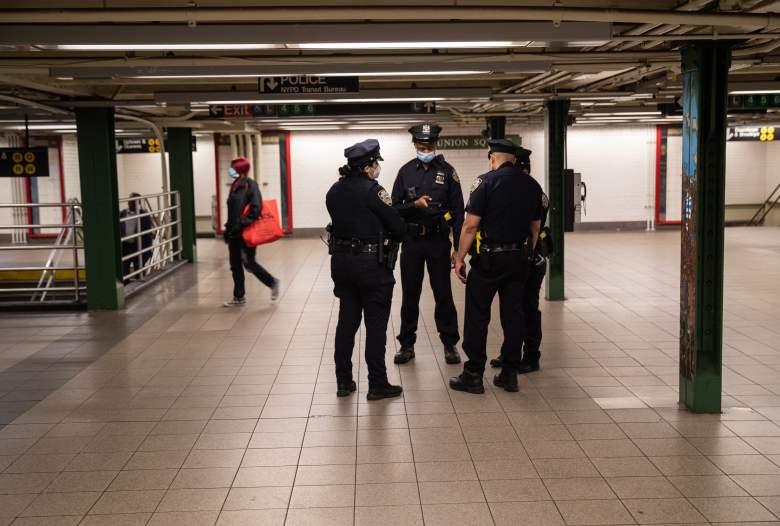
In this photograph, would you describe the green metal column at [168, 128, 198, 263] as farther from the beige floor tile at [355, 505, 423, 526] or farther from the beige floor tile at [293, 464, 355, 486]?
the beige floor tile at [355, 505, 423, 526]

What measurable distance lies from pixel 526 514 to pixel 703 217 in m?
2.39

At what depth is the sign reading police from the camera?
414 inches

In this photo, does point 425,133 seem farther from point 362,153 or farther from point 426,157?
point 362,153

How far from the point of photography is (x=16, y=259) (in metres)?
16.3

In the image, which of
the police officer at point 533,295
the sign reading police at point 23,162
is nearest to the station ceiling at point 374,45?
the police officer at point 533,295

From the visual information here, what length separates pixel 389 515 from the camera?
3.79 meters

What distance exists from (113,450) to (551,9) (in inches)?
136

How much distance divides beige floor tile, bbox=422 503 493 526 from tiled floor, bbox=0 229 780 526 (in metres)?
0.01

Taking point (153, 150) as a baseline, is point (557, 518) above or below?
below

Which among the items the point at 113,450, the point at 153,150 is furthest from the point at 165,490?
the point at 153,150

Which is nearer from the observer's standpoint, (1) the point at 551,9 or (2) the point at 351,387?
(1) the point at 551,9

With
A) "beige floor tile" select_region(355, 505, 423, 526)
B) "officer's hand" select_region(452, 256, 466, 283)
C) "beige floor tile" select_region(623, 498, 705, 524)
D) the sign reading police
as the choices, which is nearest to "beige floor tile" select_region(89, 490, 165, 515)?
"beige floor tile" select_region(355, 505, 423, 526)

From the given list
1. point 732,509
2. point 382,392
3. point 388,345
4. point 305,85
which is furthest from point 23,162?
point 732,509

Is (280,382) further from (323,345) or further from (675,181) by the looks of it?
(675,181)
